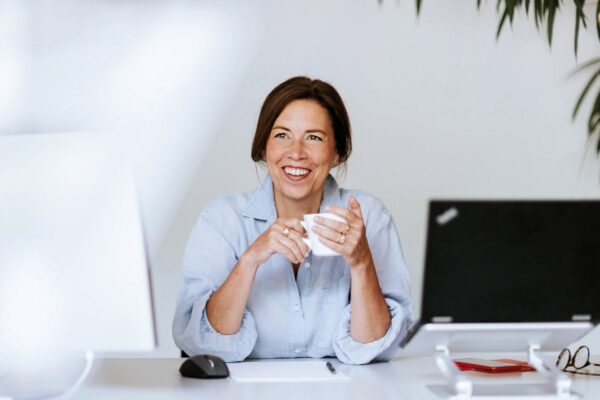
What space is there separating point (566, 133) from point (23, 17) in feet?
7.89

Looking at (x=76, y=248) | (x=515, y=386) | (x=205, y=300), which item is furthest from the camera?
(x=205, y=300)

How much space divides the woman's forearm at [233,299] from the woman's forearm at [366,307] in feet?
0.73

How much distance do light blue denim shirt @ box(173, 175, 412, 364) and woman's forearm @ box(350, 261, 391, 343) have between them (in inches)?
0.9

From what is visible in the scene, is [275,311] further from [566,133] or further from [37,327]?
[566,133]

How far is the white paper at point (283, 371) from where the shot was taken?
159cm

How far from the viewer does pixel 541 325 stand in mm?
1415

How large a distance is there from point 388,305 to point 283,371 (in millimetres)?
399

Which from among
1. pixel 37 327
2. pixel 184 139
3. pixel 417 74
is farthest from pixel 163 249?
pixel 37 327

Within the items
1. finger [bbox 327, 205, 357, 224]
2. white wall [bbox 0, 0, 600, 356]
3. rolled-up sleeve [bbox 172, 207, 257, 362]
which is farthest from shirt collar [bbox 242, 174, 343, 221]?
white wall [bbox 0, 0, 600, 356]

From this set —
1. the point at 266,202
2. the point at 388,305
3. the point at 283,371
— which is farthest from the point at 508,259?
the point at 266,202

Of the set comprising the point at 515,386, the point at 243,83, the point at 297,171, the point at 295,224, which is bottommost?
the point at 515,386

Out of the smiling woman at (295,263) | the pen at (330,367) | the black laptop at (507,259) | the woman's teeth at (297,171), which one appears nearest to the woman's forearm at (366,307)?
the smiling woman at (295,263)

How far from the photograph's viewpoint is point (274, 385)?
153cm

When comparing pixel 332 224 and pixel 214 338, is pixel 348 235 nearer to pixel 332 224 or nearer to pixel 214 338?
pixel 332 224
